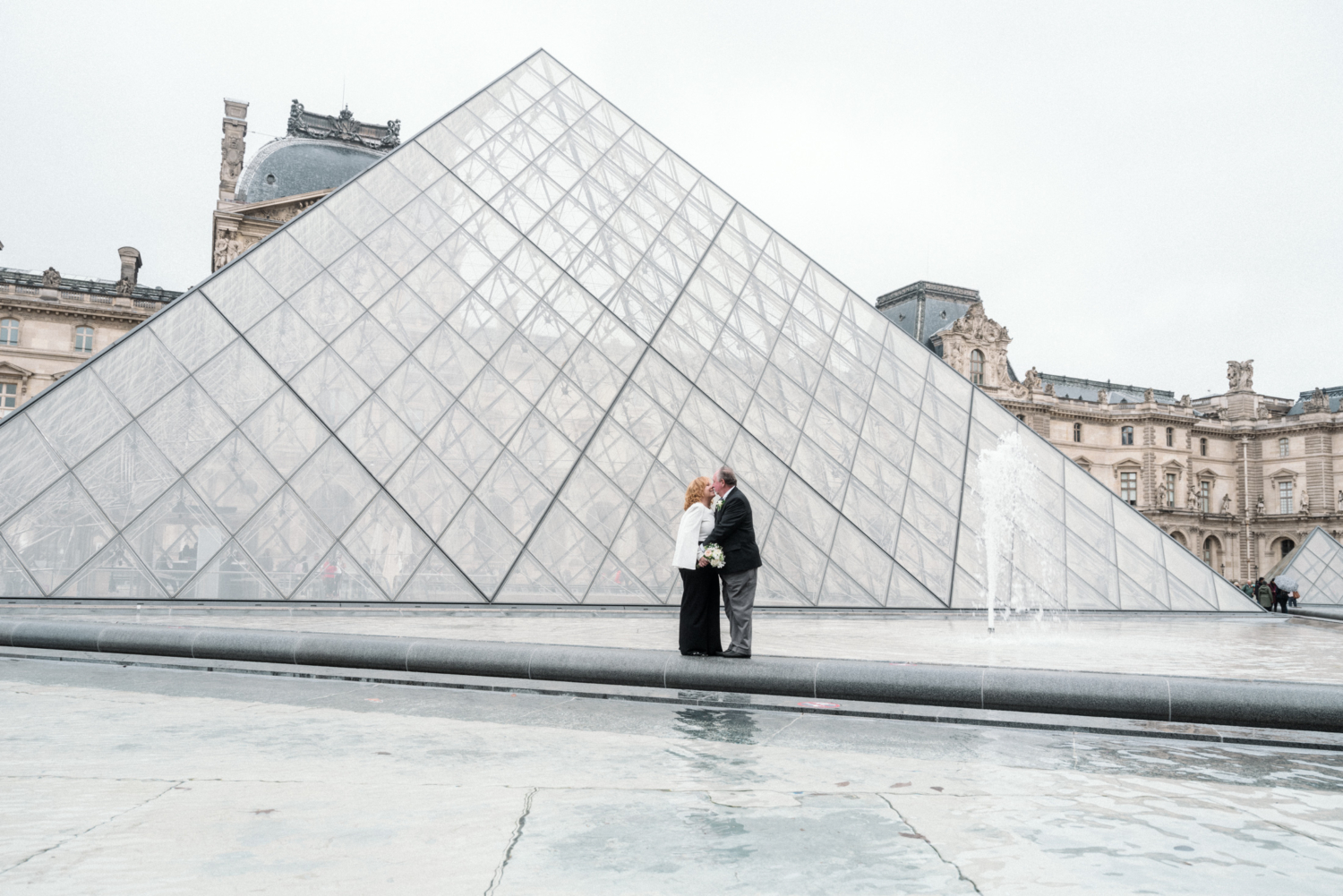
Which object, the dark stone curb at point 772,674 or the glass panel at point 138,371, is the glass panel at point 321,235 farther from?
the dark stone curb at point 772,674

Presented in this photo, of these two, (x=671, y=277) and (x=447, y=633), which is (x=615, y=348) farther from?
(x=447, y=633)

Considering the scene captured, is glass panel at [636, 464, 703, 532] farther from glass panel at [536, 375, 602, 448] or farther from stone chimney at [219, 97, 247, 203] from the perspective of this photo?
stone chimney at [219, 97, 247, 203]

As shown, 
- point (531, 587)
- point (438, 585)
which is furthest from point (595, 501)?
point (438, 585)

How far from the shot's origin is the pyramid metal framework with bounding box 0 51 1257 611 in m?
10.5

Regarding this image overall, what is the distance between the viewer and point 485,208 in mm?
14945

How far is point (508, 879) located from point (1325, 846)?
2349mm

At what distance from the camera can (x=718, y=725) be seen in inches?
179

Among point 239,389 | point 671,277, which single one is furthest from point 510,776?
point 671,277

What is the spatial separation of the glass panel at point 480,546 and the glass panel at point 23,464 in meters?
4.53

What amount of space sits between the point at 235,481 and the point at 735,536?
7.28 metres

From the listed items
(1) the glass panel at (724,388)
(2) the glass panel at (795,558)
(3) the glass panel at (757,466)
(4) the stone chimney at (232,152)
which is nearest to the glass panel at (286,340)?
(1) the glass panel at (724,388)

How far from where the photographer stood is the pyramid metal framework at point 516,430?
34.4 feet

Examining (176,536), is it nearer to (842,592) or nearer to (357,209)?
(357,209)

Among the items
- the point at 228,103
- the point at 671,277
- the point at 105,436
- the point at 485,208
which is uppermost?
the point at 228,103
